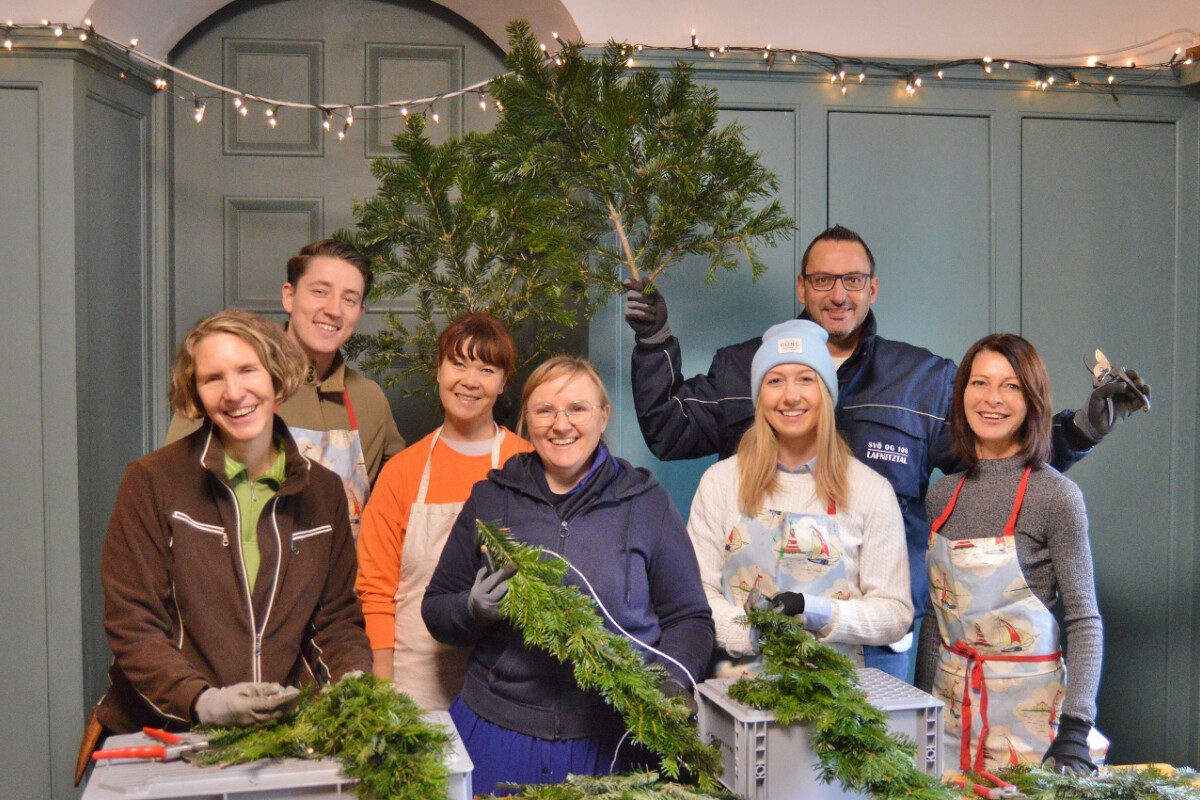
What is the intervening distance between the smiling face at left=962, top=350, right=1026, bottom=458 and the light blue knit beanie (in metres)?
0.35

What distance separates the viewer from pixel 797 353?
250 centimetres

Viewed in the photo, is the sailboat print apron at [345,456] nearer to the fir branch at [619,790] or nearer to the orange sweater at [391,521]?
the orange sweater at [391,521]

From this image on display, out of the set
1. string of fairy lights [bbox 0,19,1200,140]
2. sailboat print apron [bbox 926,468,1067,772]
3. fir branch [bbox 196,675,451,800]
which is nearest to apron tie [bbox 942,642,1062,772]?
sailboat print apron [bbox 926,468,1067,772]

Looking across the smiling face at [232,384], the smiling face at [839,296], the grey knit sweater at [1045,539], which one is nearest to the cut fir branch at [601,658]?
the smiling face at [232,384]

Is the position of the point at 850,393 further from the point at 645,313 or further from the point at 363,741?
the point at 363,741

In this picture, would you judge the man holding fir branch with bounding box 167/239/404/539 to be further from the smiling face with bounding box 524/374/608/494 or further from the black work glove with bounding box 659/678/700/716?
the black work glove with bounding box 659/678/700/716

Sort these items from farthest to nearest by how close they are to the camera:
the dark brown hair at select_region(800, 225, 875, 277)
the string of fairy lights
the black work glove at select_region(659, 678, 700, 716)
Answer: the string of fairy lights < the dark brown hair at select_region(800, 225, 875, 277) < the black work glove at select_region(659, 678, 700, 716)

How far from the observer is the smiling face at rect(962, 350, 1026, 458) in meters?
2.53

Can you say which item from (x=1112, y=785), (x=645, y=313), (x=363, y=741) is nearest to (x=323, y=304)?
(x=645, y=313)

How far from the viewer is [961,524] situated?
2518 mm

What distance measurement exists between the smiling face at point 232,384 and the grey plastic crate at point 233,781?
69 centimetres

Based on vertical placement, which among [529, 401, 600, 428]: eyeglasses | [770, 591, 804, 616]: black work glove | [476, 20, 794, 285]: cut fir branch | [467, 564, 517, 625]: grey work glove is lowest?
[770, 591, 804, 616]: black work glove

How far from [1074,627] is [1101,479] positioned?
1.87 metres

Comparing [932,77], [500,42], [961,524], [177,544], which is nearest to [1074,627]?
[961,524]
